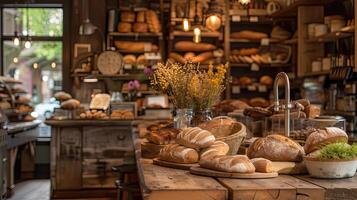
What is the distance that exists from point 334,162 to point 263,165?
0.25 metres

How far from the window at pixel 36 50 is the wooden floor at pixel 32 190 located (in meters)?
1.73

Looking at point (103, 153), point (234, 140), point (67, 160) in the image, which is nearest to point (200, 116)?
point (234, 140)

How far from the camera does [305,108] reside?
2.98m

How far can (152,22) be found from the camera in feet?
25.6

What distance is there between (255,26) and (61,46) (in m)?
3.02

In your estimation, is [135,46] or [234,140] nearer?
[234,140]

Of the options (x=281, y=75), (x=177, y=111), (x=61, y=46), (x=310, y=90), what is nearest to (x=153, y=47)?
(x=61, y=46)

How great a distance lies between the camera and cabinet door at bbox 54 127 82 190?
6.14 metres

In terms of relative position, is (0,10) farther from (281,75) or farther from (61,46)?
(281,75)

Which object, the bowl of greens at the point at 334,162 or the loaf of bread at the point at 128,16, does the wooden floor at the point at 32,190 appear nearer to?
the loaf of bread at the point at 128,16

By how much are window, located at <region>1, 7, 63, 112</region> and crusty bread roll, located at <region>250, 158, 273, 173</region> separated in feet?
22.6

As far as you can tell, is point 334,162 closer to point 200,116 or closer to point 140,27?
point 200,116

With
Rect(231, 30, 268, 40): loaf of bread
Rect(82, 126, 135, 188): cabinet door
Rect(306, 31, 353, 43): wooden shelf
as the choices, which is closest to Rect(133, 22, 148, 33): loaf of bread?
Rect(231, 30, 268, 40): loaf of bread

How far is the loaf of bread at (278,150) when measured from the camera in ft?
6.97
